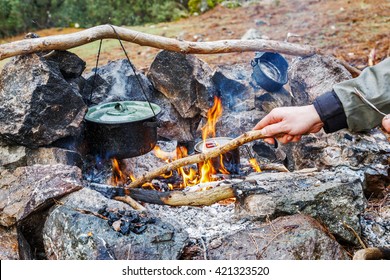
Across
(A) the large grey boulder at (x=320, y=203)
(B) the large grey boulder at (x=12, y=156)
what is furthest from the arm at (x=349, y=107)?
(B) the large grey boulder at (x=12, y=156)

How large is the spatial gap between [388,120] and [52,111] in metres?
2.18

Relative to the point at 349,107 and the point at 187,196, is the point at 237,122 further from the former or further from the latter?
the point at 349,107

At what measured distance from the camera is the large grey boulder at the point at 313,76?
3689mm

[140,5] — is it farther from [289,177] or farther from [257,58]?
[289,177]

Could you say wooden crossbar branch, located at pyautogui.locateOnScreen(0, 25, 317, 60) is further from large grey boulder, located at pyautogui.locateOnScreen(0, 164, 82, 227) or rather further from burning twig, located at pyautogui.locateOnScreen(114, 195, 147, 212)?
burning twig, located at pyautogui.locateOnScreen(114, 195, 147, 212)

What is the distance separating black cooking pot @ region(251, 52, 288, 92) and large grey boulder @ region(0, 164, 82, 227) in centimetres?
A: 195

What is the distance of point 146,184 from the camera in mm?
3227

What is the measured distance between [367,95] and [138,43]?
81.2 inches

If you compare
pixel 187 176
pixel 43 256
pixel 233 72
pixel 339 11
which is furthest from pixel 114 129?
pixel 339 11

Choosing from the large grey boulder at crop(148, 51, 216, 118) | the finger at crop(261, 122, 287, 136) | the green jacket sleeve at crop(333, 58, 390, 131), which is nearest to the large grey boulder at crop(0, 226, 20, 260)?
the finger at crop(261, 122, 287, 136)

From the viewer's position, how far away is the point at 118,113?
10.4ft

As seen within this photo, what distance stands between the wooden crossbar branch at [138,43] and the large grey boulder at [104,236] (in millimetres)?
1297

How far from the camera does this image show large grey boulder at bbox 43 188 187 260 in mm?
2107

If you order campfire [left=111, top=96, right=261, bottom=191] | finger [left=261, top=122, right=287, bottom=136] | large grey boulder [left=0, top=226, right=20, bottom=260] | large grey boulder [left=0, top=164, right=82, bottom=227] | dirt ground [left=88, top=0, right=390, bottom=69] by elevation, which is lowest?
dirt ground [left=88, top=0, right=390, bottom=69]
